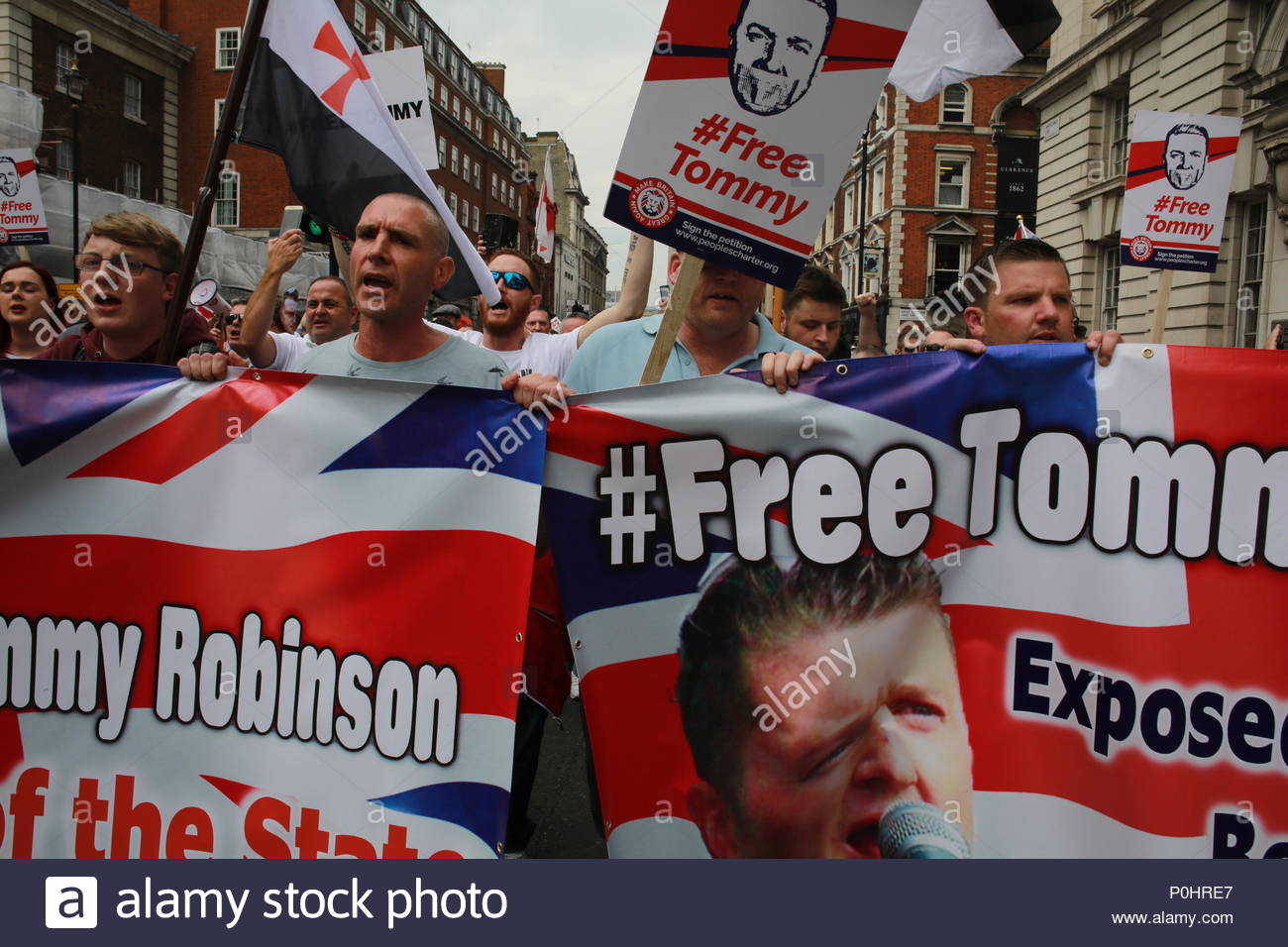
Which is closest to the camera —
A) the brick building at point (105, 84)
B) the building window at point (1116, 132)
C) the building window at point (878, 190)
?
the building window at point (1116, 132)

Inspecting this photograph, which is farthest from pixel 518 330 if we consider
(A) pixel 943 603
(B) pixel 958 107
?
(B) pixel 958 107

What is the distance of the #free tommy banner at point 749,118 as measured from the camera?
2.66 metres

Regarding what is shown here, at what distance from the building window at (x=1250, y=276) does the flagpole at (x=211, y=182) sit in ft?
59.5

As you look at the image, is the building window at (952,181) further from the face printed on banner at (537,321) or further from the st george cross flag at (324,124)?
the st george cross flag at (324,124)

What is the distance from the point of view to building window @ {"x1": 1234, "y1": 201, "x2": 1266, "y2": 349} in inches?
672

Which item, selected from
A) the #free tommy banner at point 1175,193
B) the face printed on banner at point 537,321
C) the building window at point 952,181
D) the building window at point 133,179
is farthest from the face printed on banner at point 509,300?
the building window at point 952,181

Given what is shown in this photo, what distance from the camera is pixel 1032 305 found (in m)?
3.17

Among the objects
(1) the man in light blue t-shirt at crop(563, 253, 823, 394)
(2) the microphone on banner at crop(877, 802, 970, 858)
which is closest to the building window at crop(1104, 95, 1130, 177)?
(1) the man in light blue t-shirt at crop(563, 253, 823, 394)

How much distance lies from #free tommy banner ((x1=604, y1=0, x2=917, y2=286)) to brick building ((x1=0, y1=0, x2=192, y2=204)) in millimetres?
28645

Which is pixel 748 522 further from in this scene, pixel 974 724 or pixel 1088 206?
pixel 1088 206

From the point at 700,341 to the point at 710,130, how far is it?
2.20ft

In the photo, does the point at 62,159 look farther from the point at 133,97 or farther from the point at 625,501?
the point at 625,501

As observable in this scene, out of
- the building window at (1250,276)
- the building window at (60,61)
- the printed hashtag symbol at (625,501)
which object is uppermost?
the building window at (60,61)

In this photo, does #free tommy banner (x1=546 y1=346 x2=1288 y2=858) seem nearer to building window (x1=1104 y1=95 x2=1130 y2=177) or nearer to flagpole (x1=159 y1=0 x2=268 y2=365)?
flagpole (x1=159 y1=0 x2=268 y2=365)
